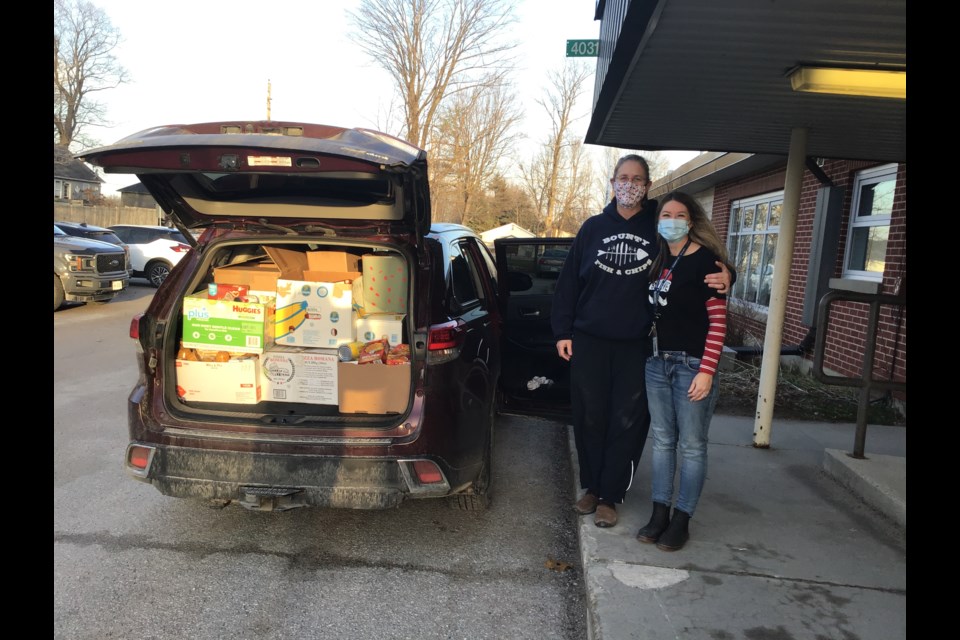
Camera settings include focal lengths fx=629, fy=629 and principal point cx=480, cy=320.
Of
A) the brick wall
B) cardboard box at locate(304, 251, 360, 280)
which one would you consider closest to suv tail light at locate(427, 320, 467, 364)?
cardboard box at locate(304, 251, 360, 280)

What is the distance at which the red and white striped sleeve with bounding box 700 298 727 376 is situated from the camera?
3016 millimetres

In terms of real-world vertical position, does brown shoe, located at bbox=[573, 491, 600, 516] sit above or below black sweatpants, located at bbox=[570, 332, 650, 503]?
below

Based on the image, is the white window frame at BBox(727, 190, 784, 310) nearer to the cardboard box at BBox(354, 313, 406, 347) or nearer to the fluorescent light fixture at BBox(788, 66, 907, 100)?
the fluorescent light fixture at BBox(788, 66, 907, 100)

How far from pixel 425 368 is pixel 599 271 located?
1.06 meters

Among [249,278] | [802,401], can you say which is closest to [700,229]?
[249,278]

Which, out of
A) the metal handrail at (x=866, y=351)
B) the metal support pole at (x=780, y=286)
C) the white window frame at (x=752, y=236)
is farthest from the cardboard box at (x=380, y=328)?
the white window frame at (x=752, y=236)

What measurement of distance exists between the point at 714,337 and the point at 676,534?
3.39 feet

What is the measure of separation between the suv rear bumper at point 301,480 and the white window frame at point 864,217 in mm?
6067

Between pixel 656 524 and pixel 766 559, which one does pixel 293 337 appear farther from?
pixel 766 559

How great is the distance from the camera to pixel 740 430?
5383 mm

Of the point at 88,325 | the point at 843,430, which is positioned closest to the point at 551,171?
the point at 88,325

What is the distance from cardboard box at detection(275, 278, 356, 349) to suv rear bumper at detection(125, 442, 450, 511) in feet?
2.55

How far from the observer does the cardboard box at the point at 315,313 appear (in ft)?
11.8

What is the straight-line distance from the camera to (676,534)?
3.21 meters
